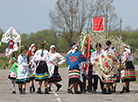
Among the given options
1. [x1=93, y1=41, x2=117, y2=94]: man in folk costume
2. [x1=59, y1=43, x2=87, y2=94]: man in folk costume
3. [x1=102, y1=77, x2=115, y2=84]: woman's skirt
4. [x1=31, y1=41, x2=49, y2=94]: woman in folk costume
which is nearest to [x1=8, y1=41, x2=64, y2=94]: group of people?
[x1=31, y1=41, x2=49, y2=94]: woman in folk costume

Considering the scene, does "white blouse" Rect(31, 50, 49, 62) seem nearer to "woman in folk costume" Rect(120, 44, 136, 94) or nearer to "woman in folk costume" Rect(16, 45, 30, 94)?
"woman in folk costume" Rect(16, 45, 30, 94)

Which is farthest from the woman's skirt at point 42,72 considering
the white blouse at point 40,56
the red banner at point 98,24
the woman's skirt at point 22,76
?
the red banner at point 98,24

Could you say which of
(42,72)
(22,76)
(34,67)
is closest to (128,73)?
(42,72)

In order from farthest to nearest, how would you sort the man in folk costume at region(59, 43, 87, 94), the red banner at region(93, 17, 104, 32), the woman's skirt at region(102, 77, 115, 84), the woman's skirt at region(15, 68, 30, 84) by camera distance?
the red banner at region(93, 17, 104, 32) < the woman's skirt at region(15, 68, 30, 84) < the man in folk costume at region(59, 43, 87, 94) < the woman's skirt at region(102, 77, 115, 84)

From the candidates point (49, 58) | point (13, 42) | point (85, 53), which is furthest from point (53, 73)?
point (13, 42)

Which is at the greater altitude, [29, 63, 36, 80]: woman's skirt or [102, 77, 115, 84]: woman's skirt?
[29, 63, 36, 80]: woman's skirt

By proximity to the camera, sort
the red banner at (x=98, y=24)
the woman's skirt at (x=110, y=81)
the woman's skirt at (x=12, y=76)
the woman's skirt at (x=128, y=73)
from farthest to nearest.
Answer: the red banner at (x=98, y=24)
the woman's skirt at (x=12, y=76)
the woman's skirt at (x=128, y=73)
the woman's skirt at (x=110, y=81)

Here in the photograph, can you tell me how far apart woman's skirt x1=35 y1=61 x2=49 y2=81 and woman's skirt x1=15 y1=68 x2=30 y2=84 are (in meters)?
0.43

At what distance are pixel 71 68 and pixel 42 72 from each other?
1215 mm

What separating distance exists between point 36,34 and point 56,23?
56.8 m

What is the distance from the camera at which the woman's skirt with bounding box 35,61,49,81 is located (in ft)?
45.8

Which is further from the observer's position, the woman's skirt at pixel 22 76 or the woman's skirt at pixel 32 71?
the woman's skirt at pixel 32 71

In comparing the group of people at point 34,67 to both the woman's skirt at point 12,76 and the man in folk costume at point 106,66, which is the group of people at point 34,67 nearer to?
the woman's skirt at point 12,76

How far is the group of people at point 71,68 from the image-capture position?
13.5 meters
